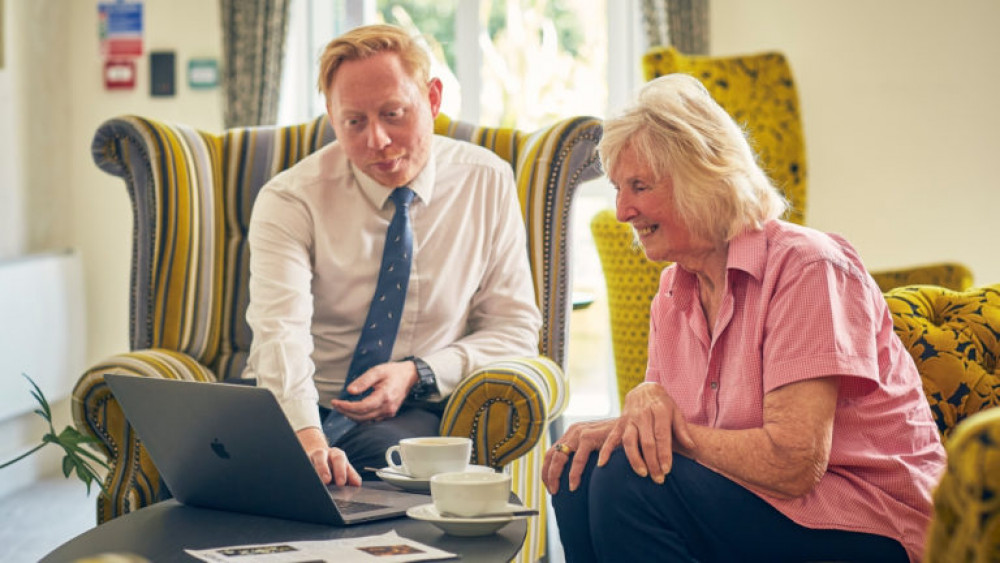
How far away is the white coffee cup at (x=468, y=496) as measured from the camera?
4.24ft

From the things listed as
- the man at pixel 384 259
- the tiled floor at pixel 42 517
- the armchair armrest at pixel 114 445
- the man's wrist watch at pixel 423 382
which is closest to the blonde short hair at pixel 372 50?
the man at pixel 384 259

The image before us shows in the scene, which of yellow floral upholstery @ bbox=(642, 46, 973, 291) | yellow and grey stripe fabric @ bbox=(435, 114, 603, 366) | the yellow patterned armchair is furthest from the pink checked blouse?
yellow floral upholstery @ bbox=(642, 46, 973, 291)

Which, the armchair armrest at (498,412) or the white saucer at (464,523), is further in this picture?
the armchair armrest at (498,412)

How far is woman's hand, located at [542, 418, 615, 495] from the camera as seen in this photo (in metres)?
1.53

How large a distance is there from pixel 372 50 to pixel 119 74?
7.93ft

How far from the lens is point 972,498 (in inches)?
26.7

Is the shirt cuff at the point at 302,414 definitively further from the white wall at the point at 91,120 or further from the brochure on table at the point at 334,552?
the white wall at the point at 91,120

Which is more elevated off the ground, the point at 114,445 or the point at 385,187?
the point at 385,187

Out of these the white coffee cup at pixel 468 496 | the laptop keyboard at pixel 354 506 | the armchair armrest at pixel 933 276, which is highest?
the armchair armrest at pixel 933 276

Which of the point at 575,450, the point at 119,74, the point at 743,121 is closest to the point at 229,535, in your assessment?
the point at 575,450

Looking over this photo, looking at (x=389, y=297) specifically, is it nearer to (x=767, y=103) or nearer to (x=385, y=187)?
(x=385, y=187)

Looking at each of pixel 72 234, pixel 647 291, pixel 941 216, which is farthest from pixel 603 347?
pixel 72 234

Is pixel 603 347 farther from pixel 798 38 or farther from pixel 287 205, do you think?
pixel 287 205

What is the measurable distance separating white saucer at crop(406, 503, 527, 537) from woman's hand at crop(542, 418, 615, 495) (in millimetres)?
226
